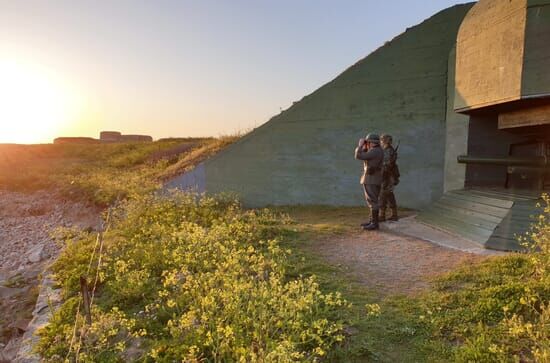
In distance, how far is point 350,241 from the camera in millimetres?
7523

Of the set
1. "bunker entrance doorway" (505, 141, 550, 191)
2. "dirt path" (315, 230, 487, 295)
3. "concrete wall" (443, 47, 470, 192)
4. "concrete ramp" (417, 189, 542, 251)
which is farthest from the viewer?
"concrete wall" (443, 47, 470, 192)

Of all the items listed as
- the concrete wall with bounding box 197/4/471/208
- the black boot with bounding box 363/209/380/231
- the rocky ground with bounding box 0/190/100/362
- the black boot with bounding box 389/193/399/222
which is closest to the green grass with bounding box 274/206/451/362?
the black boot with bounding box 363/209/380/231

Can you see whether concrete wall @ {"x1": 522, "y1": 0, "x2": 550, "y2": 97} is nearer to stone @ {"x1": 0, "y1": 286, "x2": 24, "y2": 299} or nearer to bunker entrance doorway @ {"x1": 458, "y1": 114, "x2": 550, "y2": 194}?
bunker entrance doorway @ {"x1": 458, "y1": 114, "x2": 550, "y2": 194}

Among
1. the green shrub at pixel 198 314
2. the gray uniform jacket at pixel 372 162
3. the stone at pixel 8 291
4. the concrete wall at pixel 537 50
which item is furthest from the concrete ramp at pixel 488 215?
the stone at pixel 8 291

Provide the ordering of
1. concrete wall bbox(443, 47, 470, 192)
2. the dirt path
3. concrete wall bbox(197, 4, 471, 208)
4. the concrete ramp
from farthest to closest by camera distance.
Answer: concrete wall bbox(197, 4, 471, 208) → concrete wall bbox(443, 47, 470, 192) → the concrete ramp → the dirt path

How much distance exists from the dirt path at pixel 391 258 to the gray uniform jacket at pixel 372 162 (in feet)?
3.81

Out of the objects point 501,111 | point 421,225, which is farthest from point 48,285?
point 501,111

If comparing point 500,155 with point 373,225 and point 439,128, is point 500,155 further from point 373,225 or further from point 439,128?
point 373,225

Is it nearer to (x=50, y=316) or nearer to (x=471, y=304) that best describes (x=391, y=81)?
(x=471, y=304)

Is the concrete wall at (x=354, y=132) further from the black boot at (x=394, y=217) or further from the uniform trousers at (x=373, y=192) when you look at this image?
the uniform trousers at (x=373, y=192)

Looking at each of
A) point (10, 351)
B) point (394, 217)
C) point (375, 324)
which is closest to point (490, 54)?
point (394, 217)

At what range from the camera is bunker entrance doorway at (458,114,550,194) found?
8.48m

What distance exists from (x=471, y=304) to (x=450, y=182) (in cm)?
585

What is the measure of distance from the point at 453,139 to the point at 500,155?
1.17m
